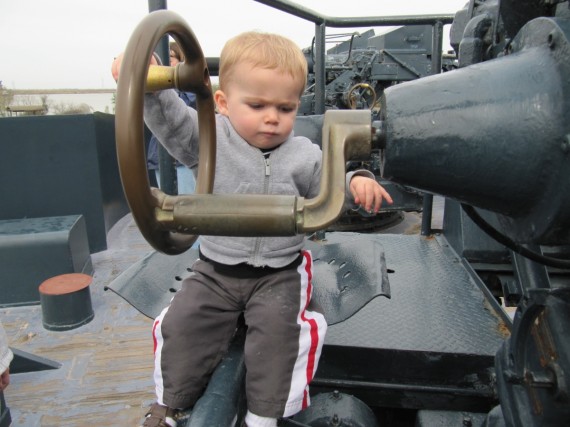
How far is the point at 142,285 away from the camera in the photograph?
56.0 inches

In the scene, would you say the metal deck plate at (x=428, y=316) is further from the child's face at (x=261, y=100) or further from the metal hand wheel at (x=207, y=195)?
the metal hand wheel at (x=207, y=195)

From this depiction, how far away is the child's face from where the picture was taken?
1.00 metres

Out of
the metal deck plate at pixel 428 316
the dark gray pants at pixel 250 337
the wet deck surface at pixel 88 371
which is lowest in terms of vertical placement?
the wet deck surface at pixel 88 371

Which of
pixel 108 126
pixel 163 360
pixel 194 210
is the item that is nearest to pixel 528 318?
pixel 194 210

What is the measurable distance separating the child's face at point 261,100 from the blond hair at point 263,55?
0.01 meters

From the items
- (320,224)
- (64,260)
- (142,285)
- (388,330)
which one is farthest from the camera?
(64,260)

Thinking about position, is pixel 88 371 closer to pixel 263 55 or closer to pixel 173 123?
pixel 173 123

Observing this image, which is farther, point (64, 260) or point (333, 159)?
point (64, 260)

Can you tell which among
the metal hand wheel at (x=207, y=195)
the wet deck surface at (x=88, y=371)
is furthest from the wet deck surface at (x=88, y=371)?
the metal hand wheel at (x=207, y=195)

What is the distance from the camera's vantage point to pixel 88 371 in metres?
2.47

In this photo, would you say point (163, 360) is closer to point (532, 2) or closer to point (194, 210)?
point (194, 210)

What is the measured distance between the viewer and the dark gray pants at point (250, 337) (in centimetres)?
114

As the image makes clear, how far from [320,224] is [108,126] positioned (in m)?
5.24

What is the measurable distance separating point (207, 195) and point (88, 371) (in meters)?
2.14
